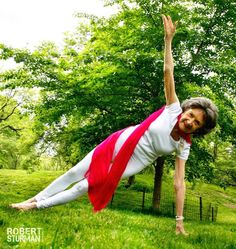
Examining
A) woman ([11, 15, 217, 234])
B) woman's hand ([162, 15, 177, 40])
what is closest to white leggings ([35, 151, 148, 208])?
woman ([11, 15, 217, 234])

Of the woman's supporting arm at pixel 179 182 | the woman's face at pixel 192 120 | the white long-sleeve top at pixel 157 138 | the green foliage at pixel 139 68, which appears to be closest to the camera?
the woman's face at pixel 192 120

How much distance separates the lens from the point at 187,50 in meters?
17.0

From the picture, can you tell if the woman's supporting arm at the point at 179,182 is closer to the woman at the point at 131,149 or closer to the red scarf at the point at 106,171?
the woman at the point at 131,149

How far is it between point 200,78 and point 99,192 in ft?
39.9

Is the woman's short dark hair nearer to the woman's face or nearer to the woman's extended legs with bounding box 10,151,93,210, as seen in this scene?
the woman's face

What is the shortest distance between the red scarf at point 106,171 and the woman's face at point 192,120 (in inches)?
23.1

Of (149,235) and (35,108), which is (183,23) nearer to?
(35,108)

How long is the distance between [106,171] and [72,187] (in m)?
0.54

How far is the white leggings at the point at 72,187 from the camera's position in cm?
484

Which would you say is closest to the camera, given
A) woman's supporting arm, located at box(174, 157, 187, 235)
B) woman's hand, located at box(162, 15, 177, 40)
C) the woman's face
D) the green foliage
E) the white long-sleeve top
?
the woman's face

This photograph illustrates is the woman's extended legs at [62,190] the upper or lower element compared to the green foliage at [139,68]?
lower

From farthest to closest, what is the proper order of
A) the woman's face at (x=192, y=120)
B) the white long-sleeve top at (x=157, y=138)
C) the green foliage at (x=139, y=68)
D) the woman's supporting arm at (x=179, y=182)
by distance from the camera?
the green foliage at (x=139, y=68) < the woman's supporting arm at (x=179, y=182) < the white long-sleeve top at (x=157, y=138) < the woman's face at (x=192, y=120)

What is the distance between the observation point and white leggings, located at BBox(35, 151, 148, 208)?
4836mm

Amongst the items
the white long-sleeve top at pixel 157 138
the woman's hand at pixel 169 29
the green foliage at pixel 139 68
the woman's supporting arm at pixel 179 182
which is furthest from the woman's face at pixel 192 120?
the green foliage at pixel 139 68
